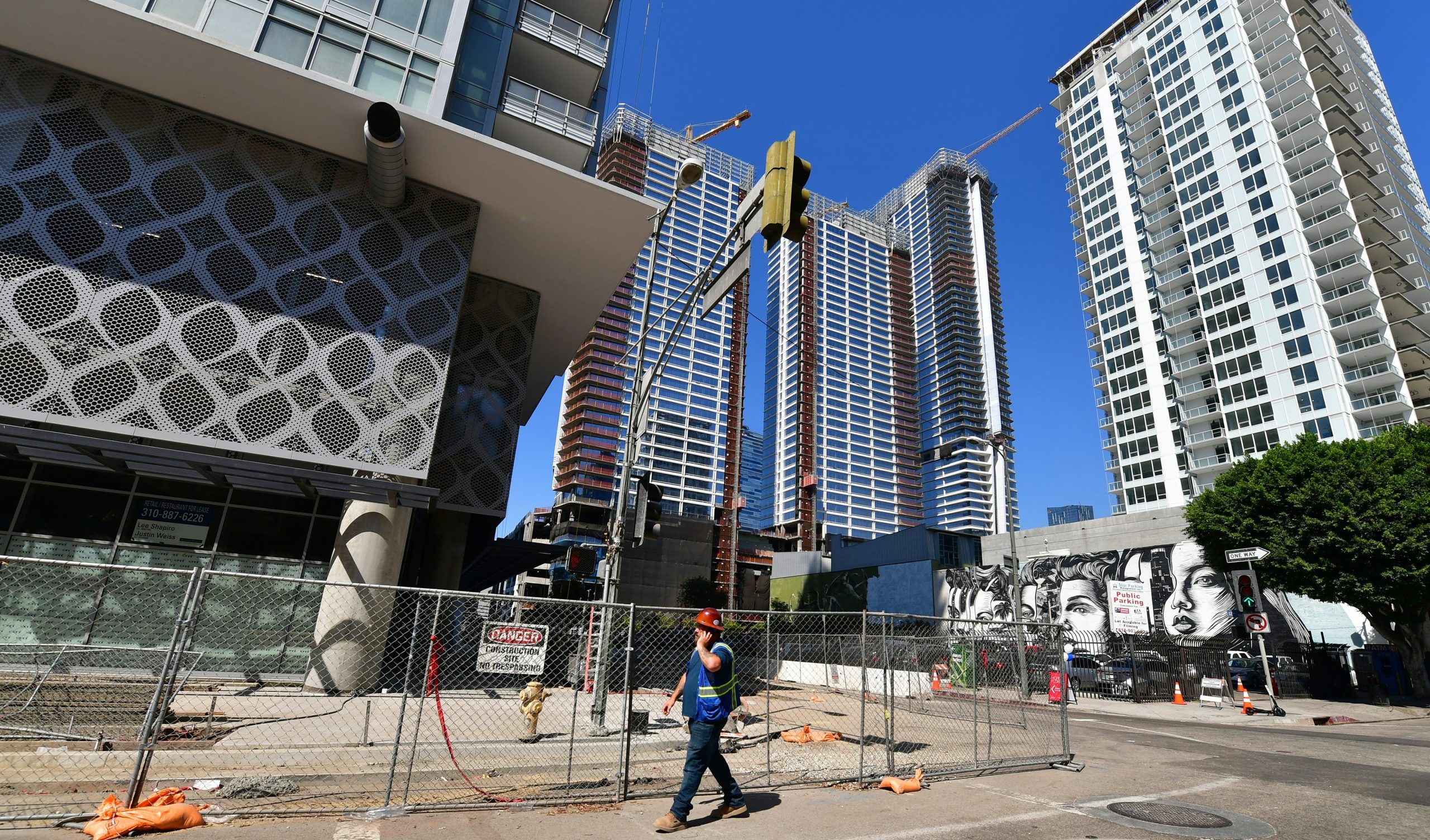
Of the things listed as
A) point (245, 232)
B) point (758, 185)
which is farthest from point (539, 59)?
point (758, 185)

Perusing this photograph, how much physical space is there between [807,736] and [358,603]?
963 centimetres

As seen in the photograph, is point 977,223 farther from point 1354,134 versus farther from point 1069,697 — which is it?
point 1069,697

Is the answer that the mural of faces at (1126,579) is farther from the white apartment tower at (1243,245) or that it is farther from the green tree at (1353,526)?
the white apartment tower at (1243,245)

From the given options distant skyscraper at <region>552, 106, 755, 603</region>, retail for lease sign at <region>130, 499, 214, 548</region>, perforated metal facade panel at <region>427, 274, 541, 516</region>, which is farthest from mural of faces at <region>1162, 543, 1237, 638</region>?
distant skyscraper at <region>552, 106, 755, 603</region>

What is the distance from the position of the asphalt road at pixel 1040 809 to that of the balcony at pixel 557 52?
63.3ft

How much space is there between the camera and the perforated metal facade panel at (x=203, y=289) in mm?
12258

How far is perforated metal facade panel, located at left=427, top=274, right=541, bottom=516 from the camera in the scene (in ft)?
55.2

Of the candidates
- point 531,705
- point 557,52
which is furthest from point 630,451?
point 557,52

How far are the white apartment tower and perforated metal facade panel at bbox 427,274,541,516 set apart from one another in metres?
62.2

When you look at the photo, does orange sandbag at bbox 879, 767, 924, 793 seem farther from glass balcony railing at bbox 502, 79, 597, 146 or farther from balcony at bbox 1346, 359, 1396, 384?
balcony at bbox 1346, 359, 1396, 384

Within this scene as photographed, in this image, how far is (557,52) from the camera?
60.3 ft

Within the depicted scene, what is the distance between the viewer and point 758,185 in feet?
27.4

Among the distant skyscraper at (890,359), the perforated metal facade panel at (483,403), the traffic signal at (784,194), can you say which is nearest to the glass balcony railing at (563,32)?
the perforated metal facade panel at (483,403)

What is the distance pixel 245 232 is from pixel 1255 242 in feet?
245
